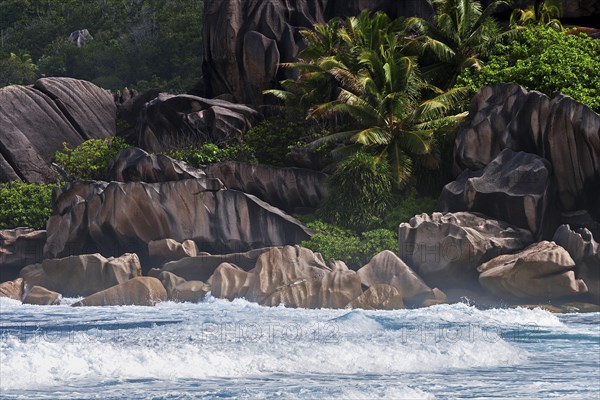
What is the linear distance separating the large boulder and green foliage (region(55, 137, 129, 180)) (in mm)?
18435

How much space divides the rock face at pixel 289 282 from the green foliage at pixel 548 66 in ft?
28.7

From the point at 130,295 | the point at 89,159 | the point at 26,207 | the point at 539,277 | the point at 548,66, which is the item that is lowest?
the point at 130,295

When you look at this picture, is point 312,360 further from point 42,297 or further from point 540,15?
point 540,15

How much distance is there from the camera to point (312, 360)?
15.0 m

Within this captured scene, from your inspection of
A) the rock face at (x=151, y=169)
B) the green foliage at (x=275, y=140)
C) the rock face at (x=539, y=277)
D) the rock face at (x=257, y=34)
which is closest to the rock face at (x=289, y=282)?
the rock face at (x=539, y=277)

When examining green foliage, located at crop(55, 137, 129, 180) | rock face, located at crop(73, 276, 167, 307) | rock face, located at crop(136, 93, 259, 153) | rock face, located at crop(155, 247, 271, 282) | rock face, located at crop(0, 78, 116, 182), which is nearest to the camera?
rock face, located at crop(73, 276, 167, 307)

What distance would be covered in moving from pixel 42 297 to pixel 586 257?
1420 centimetres

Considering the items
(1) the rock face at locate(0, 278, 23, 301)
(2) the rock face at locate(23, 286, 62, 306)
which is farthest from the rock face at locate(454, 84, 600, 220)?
(1) the rock face at locate(0, 278, 23, 301)

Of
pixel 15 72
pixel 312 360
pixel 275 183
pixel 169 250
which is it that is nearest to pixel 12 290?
pixel 169 250

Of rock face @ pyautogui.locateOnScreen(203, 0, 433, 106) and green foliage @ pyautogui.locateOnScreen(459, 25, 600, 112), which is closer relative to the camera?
green foliage @ pyautogui.locateOnScreen(459, 25, 600, 112)

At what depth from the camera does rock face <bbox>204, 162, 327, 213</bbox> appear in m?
31.6

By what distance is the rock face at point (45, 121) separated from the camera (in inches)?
1565

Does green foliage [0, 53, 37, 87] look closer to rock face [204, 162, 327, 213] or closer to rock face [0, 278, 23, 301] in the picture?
rock face [204, 162, 327, 213]

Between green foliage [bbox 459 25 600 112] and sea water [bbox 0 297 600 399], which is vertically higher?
green foliage [bbox 459 25 600 112]
